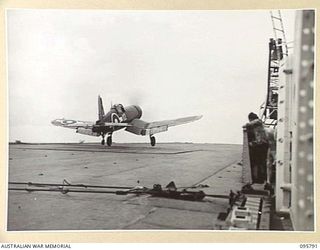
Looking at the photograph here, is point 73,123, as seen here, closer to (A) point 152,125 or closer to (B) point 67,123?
(B) point 67,123

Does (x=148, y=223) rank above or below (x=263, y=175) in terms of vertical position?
below

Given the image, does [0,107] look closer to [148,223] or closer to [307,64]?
[148,223]

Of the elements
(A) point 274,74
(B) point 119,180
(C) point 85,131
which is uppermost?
(A) point 274,74

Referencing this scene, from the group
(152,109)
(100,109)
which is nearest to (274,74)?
(152,109)

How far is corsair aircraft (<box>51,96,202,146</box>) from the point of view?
3.91ft

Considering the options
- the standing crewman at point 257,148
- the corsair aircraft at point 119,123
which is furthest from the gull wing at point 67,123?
the standing crewman at point 257,148

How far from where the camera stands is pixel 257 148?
1202 mm

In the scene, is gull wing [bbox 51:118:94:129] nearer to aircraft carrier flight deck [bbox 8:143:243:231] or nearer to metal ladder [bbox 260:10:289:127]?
aircraft carrier flight deck [bbox 8:143:243:231]

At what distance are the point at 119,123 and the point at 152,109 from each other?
8 centimetres

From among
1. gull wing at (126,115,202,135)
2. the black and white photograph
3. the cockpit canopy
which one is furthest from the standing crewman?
the cockpit canopy

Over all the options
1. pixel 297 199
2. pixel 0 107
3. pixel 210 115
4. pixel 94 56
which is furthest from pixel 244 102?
pixel 0 107

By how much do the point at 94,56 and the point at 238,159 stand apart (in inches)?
15.0

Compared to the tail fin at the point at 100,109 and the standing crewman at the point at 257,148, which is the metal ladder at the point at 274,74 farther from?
the tail fin at the point at 100,109

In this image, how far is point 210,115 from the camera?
119 centimetres
